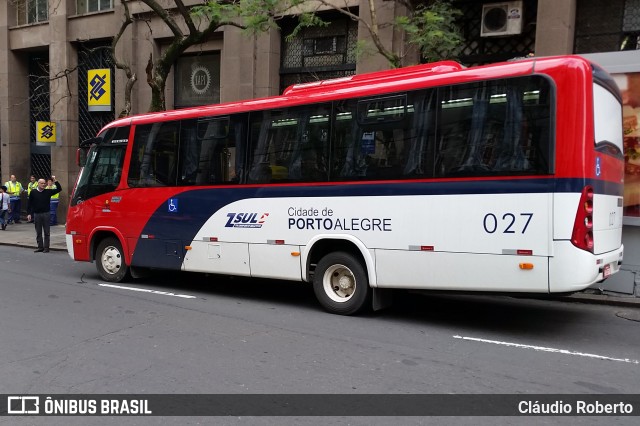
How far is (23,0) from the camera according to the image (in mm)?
22203

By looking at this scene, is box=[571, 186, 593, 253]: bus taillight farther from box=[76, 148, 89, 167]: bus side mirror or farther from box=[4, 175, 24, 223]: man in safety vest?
box=[4, 175, 24, 223]: man in safety vest

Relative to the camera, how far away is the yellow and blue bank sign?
20.6 meters

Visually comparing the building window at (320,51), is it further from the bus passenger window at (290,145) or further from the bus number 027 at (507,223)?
the bus number 027 at (507,223)

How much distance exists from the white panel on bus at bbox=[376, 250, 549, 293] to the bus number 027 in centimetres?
30

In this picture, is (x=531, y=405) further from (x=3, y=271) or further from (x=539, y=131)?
(x=3, y=271)

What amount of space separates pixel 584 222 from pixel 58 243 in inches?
608

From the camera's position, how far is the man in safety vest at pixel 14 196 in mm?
21391

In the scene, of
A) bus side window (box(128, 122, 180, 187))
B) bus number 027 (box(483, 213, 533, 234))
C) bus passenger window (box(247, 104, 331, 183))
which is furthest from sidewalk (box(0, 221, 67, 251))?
bus number 027 (box(483, 213, 533, 234))

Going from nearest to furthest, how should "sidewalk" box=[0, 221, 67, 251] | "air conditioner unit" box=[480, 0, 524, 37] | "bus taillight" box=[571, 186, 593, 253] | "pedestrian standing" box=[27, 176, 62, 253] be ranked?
"bus taillight" box=[571, 186, 593, 253] → "air conditioner unit" box=[480, 0, 524, 37] → "pedestrian standing" box=[27, 176, 62, 253] → "sidewalk" box=[0, 221, 67, 251]

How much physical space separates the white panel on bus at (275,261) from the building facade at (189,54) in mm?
5289

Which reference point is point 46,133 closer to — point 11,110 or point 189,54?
point 11,110

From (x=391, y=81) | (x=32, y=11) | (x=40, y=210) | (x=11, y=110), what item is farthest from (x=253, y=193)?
(x=32, y=11)

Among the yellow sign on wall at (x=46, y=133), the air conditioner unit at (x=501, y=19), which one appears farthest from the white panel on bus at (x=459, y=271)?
the yellow sign on wall at (x=46, y=133)

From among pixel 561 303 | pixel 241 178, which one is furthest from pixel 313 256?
pixel 561 303
